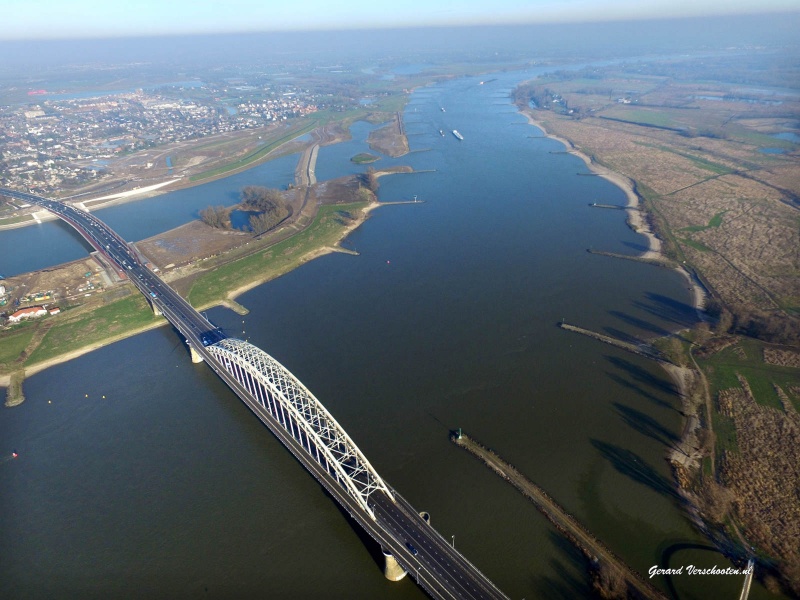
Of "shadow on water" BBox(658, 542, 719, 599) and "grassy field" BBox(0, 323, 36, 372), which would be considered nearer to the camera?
"shadow on water" BBox(658, 542, 719, 599)

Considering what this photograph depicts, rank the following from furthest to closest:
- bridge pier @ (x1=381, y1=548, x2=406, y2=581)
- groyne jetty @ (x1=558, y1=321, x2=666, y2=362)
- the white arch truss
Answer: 1. groyne jetty @ (x1=558, y1=321, x2=666, y2=362)
2. the white arch truss
3. bridge pier @ (x1=381, y1=548, x2=406, y2=581)

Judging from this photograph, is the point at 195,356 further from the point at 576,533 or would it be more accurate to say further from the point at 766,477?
the point at 766,477

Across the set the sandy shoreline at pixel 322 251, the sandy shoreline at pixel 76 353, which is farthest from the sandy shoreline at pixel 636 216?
the sandy shoreline at pixel 76 353

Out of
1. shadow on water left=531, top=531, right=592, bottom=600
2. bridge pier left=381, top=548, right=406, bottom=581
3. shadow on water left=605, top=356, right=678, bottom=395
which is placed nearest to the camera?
shadow on water left=531, top=531, right=592, bottom=600

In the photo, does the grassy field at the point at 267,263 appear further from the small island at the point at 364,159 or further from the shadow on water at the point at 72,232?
the small island at the point at 364,159

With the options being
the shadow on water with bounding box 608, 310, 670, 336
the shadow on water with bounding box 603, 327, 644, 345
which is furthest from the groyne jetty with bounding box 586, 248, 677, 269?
the shadow on water with bounding box 603, 327, 644, 345

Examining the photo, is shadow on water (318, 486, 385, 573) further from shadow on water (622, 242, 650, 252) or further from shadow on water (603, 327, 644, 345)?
shadow on water (622, 242, 650, 252)
